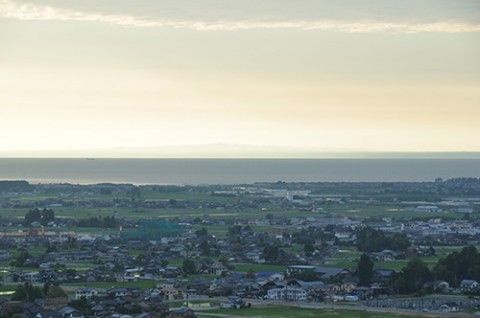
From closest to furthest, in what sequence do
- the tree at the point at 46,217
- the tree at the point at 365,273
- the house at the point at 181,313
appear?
the house at the point at 181,313 → the tree at the point at 365,273 → the tree at the point at 46,217

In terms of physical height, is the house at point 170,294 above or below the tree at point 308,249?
below

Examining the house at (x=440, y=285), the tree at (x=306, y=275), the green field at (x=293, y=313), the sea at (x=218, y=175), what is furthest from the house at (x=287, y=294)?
the sea at (x=218, y=175)

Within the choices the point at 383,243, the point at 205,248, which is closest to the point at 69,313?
the point at 205,248

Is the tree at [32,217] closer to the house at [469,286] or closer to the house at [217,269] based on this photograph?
the house at [217,269]

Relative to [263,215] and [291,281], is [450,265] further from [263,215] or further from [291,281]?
[263,215]

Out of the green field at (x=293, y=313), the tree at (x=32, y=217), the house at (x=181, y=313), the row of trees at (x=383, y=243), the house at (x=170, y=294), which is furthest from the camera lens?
the tree at (x=32, y=217)

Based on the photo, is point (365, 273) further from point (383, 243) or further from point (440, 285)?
point (383, 243)

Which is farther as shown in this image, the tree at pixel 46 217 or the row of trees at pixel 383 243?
the tree at pixel 46 217

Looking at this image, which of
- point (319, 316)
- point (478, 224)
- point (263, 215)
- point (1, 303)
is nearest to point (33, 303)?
point (1, 303)
